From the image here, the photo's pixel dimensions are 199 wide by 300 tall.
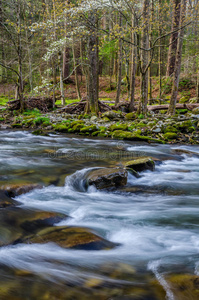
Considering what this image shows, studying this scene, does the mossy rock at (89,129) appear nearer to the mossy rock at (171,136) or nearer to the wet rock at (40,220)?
the mossy rock at (171,136)

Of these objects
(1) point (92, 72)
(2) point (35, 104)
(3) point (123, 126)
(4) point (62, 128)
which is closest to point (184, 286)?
(3) point (123, 126)

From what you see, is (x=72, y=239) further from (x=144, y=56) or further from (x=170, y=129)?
(x=144, y=56)

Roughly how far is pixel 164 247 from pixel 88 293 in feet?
4.77

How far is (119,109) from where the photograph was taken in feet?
54.3

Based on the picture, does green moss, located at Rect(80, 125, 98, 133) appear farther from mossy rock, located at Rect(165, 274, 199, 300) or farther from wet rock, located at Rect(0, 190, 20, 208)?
mossy rock, located at Rect(165, 274, 199, 300)

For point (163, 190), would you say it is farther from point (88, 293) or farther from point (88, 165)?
point (88, 293)

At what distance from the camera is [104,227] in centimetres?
377

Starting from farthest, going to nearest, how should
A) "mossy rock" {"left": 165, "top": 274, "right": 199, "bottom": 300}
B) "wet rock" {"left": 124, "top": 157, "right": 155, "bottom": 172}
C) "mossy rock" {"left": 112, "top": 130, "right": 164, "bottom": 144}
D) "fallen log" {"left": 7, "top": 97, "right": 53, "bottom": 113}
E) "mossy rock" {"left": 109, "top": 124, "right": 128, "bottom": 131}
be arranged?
"fallen log" {"left": 7, "top": 97, "right": 53, "bottom": 113} → "mossy rock" {"left": 109, "top": 124, "right": 128, "bottom": 131} → "mossy rock" {"left": 112, "top": 130, "right": 164, "bottom": 144} → "wet rock" {"left": 124, "top": 157, "right": 155, "bottom": 172} → "mossy rock" {"left": 165, "top": 274, "right": 199, "bottom": 300}

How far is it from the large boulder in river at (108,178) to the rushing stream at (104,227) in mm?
151

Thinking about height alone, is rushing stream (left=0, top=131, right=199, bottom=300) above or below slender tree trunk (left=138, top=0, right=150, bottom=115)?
below

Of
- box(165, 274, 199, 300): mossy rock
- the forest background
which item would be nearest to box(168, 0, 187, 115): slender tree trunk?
the forest background

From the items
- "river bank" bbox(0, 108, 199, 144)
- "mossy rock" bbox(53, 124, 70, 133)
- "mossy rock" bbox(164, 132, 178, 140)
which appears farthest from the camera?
"mossy rock" bbox(53, 124, 70, 133)

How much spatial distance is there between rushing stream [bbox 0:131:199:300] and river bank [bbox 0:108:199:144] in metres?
2.60

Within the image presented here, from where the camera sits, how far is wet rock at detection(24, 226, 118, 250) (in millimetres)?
2930
